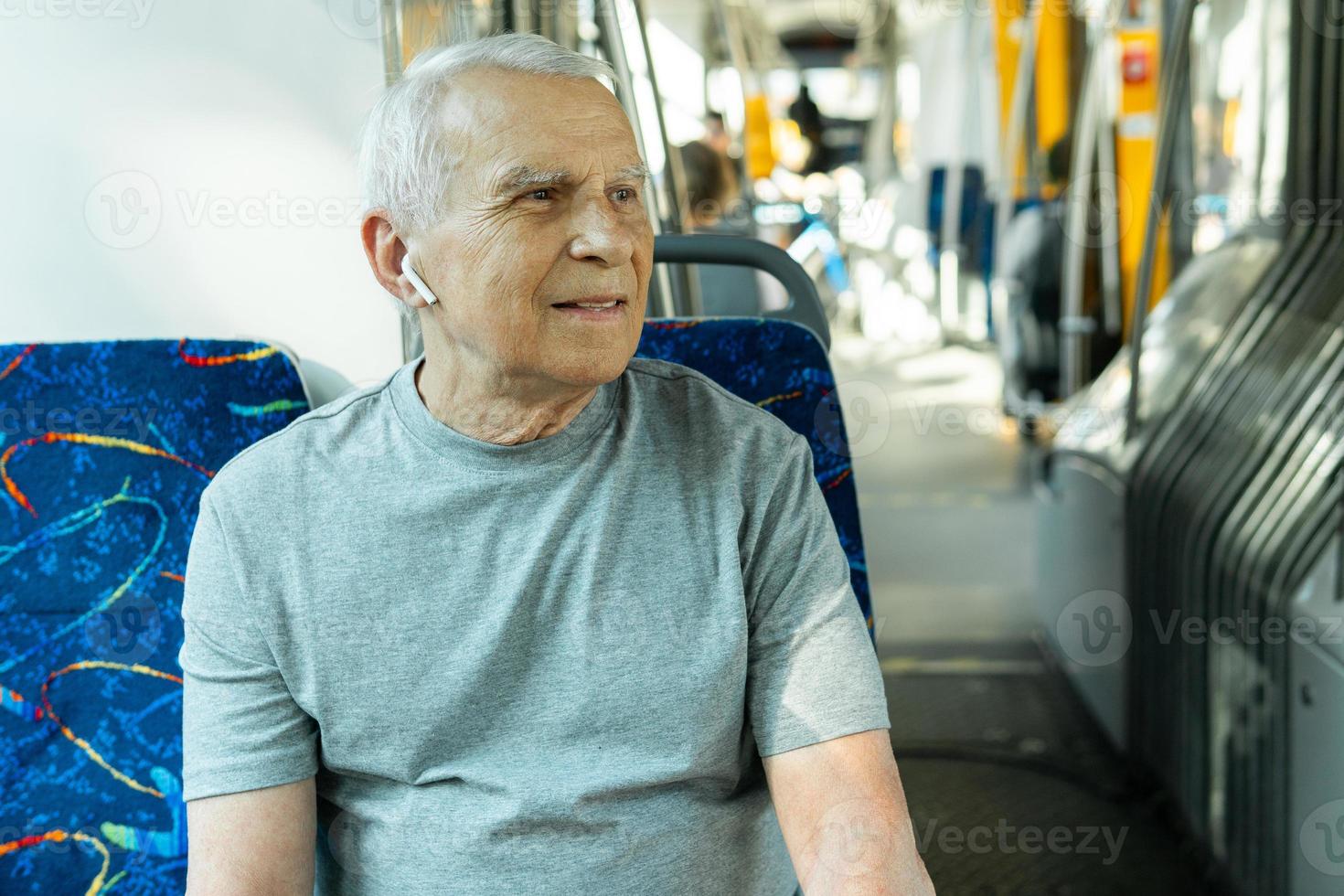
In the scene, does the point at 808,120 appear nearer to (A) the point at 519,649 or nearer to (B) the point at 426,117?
(B) the point at 426,117

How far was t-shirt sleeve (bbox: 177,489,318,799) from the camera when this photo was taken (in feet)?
3.76

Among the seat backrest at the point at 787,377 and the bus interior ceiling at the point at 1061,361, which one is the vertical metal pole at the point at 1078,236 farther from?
the seat backrest at the point at 787,377

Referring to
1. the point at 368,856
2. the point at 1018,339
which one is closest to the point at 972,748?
the point at 368,856

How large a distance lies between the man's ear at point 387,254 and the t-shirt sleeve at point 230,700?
0.27 meters

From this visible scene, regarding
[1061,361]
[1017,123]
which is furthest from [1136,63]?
[1061,361]

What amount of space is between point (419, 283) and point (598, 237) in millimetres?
178

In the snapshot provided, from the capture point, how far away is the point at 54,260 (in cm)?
163

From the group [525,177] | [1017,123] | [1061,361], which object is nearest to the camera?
[525,177]

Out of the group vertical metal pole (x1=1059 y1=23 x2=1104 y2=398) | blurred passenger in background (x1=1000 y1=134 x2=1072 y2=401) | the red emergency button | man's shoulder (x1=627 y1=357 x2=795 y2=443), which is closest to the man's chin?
man's shoulder (x1=627 y1=357 x2=795 y2=443)

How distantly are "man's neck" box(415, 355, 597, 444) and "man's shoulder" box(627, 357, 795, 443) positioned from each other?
76mm

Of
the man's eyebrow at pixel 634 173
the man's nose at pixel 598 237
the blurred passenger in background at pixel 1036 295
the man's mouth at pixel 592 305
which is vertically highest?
the man's eyebrow at pixel 634 173

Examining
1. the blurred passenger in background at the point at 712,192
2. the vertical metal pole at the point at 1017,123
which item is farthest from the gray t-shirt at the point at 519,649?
the vertical metal pole at the point at 1017,123

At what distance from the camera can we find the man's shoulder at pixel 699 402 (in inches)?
48.8

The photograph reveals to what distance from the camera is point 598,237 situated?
114 cm
